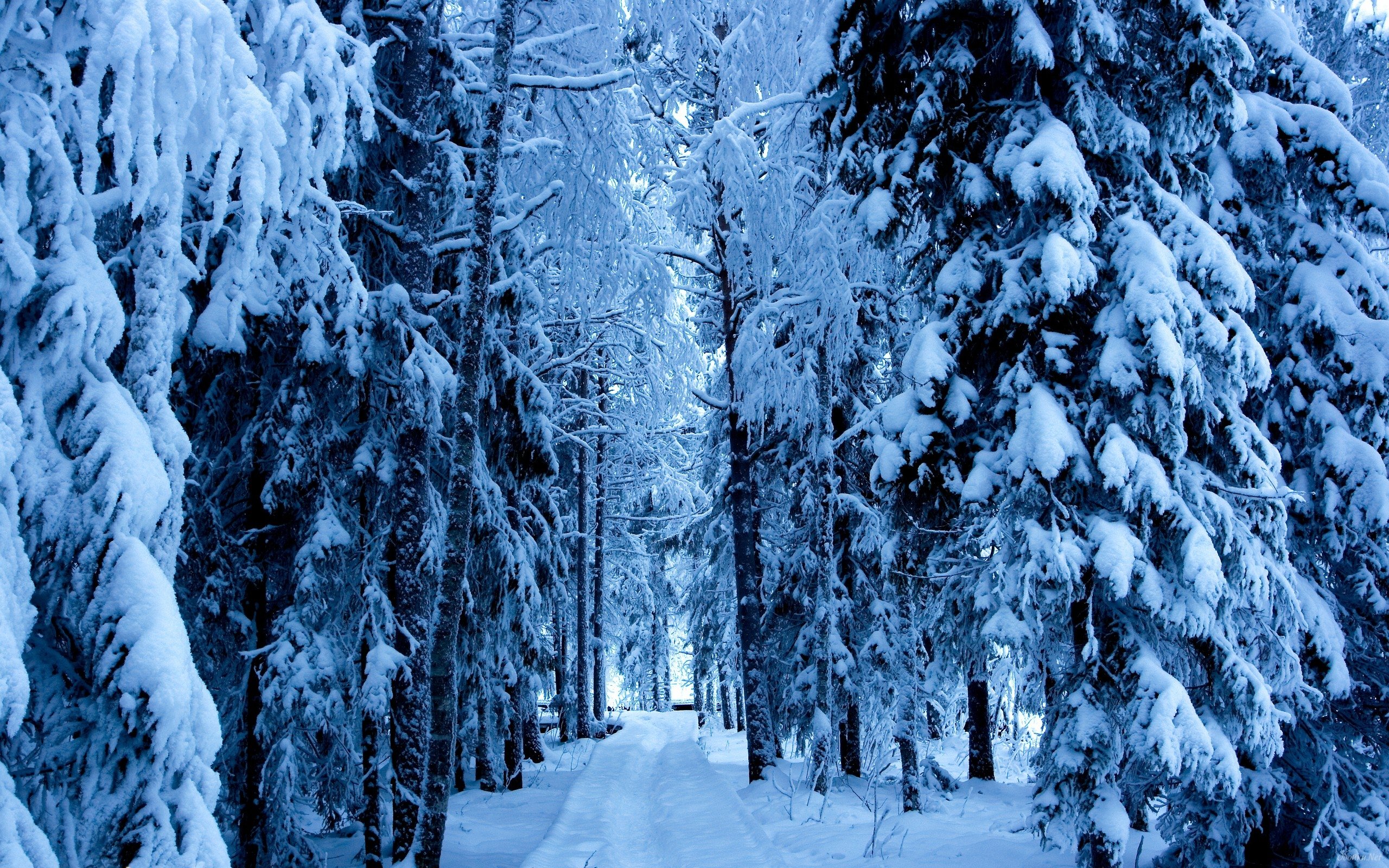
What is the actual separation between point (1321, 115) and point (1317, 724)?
563cm

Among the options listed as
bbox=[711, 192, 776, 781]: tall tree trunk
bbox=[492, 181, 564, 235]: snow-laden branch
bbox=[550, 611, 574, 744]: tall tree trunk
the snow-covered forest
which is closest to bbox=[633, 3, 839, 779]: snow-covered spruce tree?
bbox=[711, 192, 776, 781]: tall tree trunk

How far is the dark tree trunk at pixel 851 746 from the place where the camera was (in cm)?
1373

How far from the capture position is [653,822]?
11.1 metres

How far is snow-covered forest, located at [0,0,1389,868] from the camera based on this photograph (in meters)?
2.56

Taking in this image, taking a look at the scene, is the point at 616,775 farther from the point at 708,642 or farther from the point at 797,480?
the point at 797,480

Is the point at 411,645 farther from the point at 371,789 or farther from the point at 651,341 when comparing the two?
the point at 651,341

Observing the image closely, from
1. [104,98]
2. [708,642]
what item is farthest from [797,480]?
[104,98]

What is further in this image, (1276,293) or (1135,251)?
(1276,293)

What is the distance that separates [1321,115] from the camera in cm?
736

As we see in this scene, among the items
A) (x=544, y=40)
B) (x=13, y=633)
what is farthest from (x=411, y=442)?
(x=13, y=633)

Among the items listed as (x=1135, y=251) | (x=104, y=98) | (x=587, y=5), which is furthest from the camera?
(x=587, y=5)

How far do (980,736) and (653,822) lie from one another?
6.13 metres

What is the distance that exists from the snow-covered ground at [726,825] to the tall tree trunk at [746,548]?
0.70 metres

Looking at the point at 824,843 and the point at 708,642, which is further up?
the point at 708,642
